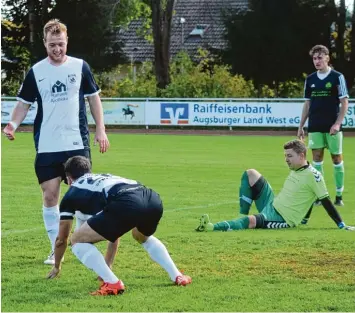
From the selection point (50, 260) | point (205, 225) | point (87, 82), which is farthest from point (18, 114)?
point (205, 225)

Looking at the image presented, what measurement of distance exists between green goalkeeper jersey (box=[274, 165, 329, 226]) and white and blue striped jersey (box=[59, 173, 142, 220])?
373 centimetres

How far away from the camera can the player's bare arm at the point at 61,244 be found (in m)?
7.67

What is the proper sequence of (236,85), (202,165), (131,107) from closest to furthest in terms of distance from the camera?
(202,165) < (131,107) < (236,85)

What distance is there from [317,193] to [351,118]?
89.8ft

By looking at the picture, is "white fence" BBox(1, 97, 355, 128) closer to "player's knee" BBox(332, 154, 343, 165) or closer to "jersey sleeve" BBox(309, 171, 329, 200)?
"player's knee" BBox(332, 154, 343, 165)

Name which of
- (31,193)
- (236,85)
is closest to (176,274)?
(31,193)

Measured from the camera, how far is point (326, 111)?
1366 centimetres

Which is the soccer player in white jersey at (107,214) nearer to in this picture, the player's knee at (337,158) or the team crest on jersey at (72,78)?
the team crest on jersey at (72,78)

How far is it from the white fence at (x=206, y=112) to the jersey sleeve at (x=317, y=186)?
26927 millimetres

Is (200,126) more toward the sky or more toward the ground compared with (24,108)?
more toward the ground

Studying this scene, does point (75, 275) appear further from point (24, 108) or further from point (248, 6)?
point (248, 6)

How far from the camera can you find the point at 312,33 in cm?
5016

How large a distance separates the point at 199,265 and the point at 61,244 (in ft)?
4.64

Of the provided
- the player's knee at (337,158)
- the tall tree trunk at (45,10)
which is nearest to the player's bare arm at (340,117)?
the player's knee at (337,158)
